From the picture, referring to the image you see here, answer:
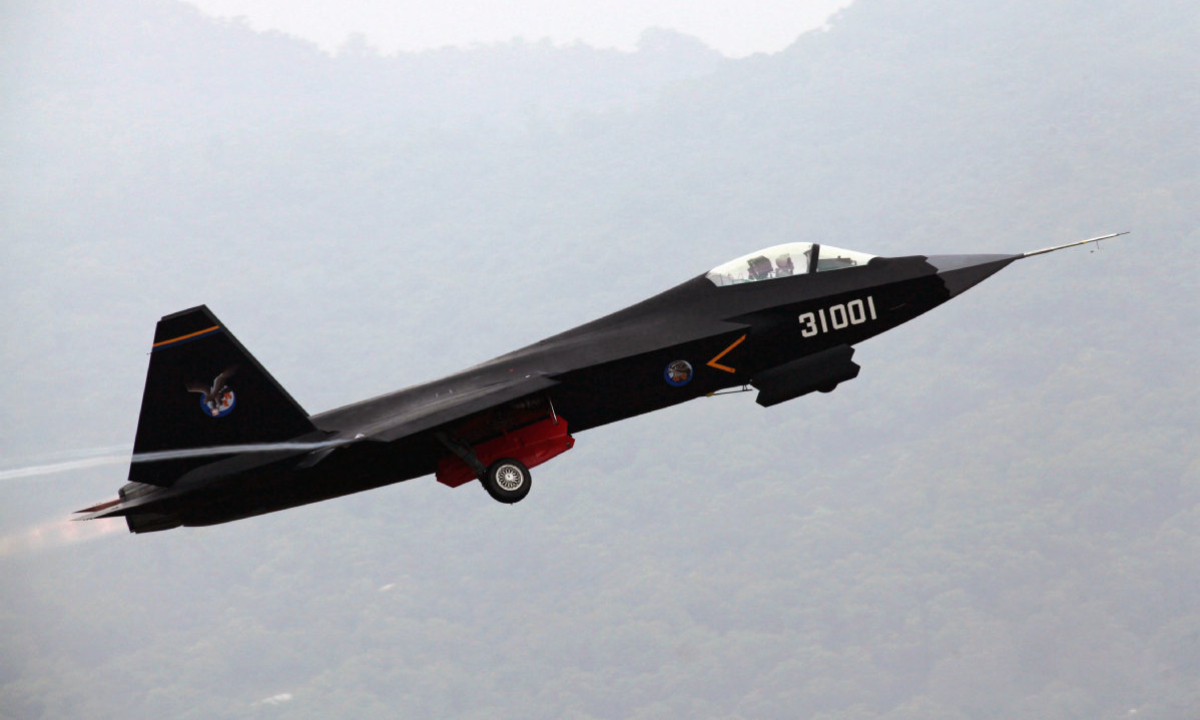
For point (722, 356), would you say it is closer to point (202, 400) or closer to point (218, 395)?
point (218, 395)

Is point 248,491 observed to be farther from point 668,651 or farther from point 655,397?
point 668,651

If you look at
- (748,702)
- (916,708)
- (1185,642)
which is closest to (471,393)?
(748,702)

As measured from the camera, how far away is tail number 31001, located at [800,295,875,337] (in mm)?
26250

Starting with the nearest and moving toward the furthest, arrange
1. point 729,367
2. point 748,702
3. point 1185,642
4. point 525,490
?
point 525,490, point 729,367, point 748,702, point 1185,642

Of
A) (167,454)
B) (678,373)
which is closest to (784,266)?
(678,373)

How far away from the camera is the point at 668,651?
633ft

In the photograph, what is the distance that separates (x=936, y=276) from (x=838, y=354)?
2.79 meters

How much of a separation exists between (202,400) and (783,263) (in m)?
11.4

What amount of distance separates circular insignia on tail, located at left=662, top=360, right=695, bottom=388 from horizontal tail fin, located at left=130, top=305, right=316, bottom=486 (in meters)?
6.64

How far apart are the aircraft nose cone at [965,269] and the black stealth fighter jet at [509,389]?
0.04 meters

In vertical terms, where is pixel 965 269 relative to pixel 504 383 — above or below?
above

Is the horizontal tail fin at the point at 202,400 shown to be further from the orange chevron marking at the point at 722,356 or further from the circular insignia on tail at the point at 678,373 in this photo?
the orange chevron marking at the point at 722,356

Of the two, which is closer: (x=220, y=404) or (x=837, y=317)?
(x=220, y=404)

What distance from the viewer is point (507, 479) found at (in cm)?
2430
